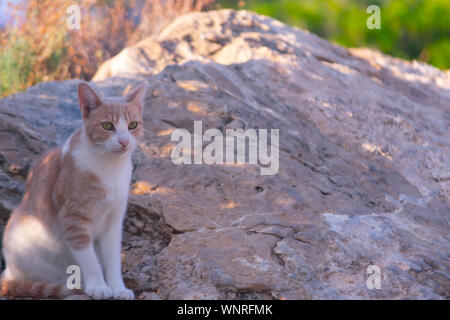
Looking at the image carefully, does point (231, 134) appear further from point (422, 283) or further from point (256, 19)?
point (256, 19)

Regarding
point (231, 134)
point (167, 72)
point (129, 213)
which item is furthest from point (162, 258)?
point (167, 72)

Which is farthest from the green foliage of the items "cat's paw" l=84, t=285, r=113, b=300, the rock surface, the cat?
"cat's paw" l=84, t=285, r=113, b=300

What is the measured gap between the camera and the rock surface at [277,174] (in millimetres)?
2828

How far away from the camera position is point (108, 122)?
2.75 meters

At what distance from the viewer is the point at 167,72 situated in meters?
4.30

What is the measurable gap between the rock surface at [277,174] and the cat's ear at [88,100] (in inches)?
29.3

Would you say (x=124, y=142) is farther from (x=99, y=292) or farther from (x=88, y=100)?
(x=99, y=292)

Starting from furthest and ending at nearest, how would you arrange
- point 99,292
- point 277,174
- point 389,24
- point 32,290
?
point 389,24 → point 277,174 → point 32,290 → point 99,292

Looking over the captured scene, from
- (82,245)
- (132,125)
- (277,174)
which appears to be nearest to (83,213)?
(82,245)

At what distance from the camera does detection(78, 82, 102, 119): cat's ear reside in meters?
2.76

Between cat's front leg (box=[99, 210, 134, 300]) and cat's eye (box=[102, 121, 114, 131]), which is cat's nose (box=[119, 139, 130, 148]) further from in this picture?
cat's front leg (box=[99, 210, 134, 300])

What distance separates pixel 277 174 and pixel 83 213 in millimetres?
1380

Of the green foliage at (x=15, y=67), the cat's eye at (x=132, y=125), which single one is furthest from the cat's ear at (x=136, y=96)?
the green foliage at (x=15, y=67)

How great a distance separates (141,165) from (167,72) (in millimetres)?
1114
